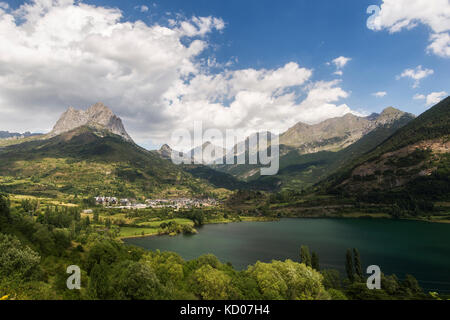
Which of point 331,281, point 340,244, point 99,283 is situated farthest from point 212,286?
point 340,244

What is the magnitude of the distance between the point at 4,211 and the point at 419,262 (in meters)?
129

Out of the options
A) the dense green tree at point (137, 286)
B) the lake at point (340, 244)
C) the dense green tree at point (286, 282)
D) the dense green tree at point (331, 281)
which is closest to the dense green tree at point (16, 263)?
the dense green tree at point (137, 286)

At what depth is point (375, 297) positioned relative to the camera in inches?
1886

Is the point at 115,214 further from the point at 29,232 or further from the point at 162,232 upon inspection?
the point at 29,232

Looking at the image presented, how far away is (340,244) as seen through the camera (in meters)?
104

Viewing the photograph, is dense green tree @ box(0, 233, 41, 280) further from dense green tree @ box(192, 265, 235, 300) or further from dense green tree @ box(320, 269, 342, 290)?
dense green tree @ box(320, 269, 342, 290)

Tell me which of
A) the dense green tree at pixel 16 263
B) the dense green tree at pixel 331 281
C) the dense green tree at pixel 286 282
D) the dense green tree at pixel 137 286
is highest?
the dense green tree at pixel 16 263

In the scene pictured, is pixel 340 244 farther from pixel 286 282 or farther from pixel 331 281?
pixel 286 282

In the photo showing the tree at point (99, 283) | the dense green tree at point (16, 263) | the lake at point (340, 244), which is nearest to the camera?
the dense green tree at point (16, 263)

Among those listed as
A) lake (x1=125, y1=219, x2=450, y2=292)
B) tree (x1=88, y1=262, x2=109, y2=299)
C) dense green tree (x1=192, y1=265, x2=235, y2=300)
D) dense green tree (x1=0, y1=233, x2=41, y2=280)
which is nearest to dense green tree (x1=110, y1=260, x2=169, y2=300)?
tree (x1=88, y1=262, x2=109, y2=299)

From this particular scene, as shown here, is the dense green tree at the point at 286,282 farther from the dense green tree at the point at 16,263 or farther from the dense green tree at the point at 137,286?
the dense green tree at the point at 16,263

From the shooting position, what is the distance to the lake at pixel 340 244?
7664 cm

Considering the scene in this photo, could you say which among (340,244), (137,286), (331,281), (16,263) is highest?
(16,263)

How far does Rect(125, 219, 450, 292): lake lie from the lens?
251 ft
